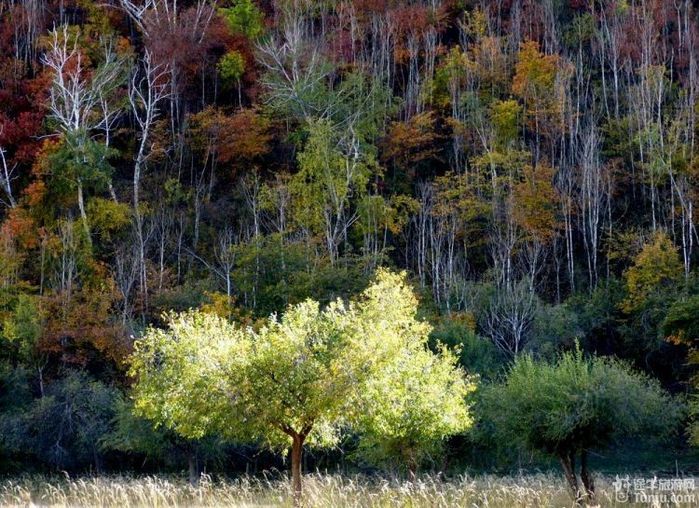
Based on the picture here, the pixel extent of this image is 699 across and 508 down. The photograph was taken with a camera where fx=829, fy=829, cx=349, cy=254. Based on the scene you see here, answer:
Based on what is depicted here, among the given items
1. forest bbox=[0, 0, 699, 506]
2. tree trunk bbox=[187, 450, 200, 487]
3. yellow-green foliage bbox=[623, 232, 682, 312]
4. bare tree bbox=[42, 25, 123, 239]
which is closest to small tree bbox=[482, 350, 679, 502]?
forest bbox=[0, 0, 699, 506]

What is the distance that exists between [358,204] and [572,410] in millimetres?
25257

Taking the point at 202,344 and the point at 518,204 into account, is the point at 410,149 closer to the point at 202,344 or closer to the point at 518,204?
the point at 518,204

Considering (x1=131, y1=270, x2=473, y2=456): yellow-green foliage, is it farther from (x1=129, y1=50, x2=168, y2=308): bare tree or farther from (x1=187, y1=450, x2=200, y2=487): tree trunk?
(x1=129, y1=50, x2=168, y2=308): bare tree

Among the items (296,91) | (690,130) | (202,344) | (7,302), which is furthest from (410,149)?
(202,344)

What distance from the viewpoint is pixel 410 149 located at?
49.2 m

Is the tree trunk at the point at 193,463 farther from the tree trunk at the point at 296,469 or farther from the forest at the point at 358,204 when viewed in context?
the tree trunk at the point at 296,469

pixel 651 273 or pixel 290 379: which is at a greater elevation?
pixel 290 379

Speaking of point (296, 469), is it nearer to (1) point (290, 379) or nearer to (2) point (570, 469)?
Result: (1) point (290, 379)

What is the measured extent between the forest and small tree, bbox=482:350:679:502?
199mm

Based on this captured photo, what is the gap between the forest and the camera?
99.6 feet

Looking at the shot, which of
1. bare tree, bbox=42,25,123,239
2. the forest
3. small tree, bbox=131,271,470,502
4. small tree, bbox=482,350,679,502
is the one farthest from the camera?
bare tree, bbox=42,25,123,239

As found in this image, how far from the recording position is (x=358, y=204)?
1725 inches

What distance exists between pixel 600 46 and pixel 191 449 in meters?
38.6

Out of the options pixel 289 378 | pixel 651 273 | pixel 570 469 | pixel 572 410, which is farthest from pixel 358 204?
pixel 289 378
